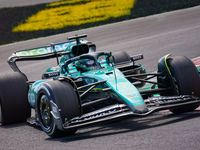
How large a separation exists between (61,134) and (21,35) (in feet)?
44.0

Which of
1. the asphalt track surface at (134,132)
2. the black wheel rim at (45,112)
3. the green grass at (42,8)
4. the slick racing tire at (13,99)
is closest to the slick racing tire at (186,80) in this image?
the asphalt track surface at (134,132)

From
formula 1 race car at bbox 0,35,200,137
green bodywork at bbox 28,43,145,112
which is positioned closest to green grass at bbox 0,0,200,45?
formula 1 race car at bbox 0,35,200,137

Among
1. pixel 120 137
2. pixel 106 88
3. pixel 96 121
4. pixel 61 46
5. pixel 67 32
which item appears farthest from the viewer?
pixel 67 32

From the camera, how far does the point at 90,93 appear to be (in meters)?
7.34

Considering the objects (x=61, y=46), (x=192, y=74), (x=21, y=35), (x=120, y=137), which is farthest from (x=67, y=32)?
(x=120, y=137)

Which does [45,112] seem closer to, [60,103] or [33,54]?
[60,103]

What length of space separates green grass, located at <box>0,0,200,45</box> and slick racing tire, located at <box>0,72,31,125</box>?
11.0 metres

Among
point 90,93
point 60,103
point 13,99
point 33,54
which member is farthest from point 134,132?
point 33,54

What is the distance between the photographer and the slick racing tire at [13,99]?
7820mm

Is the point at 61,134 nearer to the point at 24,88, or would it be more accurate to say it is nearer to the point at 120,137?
the point at 120,137

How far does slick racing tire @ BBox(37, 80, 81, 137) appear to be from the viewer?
6133 millimetres

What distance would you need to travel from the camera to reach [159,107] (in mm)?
6137

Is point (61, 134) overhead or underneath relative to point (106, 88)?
underneath

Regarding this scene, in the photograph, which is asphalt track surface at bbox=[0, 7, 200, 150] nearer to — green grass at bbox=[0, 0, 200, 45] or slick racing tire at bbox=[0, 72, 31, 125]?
slick racing tire at bbox=[0, 72, 31, 125]
